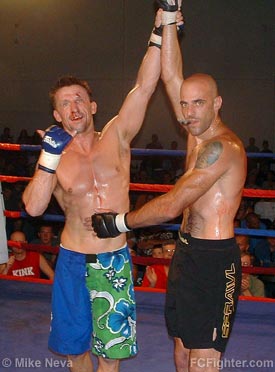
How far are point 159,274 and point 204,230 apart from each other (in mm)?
1876

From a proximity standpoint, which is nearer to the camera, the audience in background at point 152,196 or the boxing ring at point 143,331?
the boxing ring at point 143,331

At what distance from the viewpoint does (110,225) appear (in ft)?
7.64

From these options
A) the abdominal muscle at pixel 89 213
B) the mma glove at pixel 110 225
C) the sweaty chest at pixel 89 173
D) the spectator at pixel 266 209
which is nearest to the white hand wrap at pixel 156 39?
the sweaty chest at pixel 89 173

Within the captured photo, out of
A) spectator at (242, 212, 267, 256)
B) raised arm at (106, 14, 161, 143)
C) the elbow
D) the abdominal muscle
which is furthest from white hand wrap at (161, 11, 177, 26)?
spectator at (242, 212, 267, 256)

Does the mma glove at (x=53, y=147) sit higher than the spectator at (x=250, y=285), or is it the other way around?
the mma glove at (x=53, y=147)

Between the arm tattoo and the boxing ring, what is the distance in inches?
47.0

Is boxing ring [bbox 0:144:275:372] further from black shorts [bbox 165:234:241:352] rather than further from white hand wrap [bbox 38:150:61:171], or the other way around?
white hand wrap [bbox 38:150:61:171]

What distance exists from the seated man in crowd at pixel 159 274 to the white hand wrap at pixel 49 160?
191cm

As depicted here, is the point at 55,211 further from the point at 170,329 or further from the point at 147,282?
the point at 170,329

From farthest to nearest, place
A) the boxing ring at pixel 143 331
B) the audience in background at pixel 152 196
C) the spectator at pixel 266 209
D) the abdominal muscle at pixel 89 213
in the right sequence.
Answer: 1. the spectator at pixel 266 209
2. the audience in background at pixel 152 196
3. the boxing ring at pixel 143 331
4. the abdominal muscle at pixel 89 213

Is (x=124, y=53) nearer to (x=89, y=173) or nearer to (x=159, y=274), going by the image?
(x=159, y=274)

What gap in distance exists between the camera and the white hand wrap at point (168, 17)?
8.36 ft

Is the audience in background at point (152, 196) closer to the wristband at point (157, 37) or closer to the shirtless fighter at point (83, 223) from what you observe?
the shirtless fighter at point (83, 223)

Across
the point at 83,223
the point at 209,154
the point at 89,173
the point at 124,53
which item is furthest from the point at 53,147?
the point at 124,53
